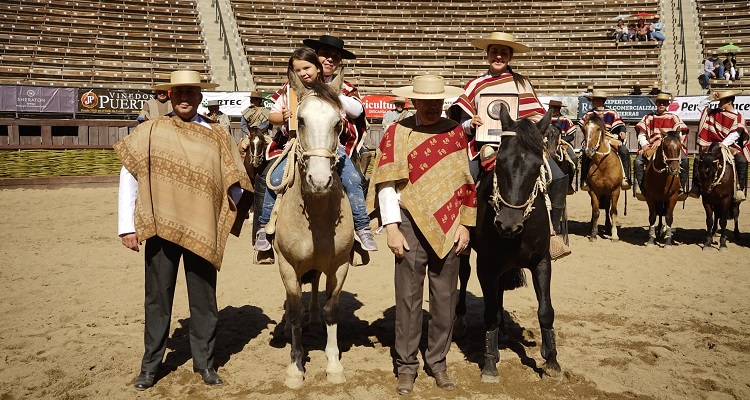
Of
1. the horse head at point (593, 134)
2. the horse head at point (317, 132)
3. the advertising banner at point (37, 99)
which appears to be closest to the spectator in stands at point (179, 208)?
the horse head at point (317, 132)

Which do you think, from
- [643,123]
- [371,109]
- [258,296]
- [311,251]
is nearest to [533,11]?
[371,109]

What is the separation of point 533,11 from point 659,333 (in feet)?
78.0

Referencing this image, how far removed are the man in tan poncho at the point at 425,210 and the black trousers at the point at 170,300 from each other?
1.42m

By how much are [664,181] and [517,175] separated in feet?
23.1

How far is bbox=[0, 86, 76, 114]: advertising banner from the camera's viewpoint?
1692cm

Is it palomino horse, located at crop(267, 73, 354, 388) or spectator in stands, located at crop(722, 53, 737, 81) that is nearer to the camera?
palomino horse, located at crop(267, 73, 354, 388)

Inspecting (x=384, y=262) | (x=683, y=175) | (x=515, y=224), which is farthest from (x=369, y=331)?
(x=683, y=175)

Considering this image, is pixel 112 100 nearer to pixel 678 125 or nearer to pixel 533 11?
pixel 678 125

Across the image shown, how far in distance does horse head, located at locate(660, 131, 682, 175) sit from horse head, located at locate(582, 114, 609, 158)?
1088mm

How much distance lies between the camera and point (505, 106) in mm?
4695

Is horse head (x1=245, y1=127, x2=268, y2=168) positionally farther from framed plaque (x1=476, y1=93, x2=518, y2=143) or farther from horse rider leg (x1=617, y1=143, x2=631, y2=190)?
horse rider leg (x1=617, y1=143, x2=631, y2=190)

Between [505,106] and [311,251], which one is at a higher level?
[505,106]

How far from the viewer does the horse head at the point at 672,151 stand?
9844 mm

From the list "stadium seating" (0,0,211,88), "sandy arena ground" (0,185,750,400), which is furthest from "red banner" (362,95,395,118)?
"sandy arena ground" (0,185,750,400)
